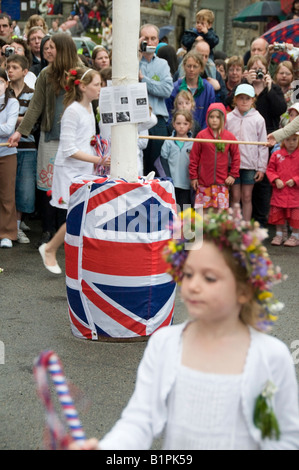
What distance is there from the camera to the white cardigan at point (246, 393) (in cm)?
245

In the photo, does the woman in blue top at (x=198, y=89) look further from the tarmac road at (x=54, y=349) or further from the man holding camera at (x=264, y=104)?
the tarmac road at (x=54, y=349)

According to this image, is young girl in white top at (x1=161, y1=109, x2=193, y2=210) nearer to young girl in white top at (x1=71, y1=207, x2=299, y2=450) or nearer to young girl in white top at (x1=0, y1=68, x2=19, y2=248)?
young girl in white top at (x1=0, y1=68, x2=19, y2=248)

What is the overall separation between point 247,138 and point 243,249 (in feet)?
22.5

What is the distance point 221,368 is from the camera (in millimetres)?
2498

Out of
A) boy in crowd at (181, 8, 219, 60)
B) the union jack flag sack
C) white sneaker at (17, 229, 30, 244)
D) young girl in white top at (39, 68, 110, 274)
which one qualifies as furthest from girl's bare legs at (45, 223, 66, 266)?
boy in crowd at (181, 8, 219, 60)

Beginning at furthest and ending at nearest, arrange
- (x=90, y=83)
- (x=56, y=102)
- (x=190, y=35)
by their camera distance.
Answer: (x=190, y=35) → (x=56, y=102) → (x=90, y=83)

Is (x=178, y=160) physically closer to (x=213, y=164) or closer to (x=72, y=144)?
(x=213, y=164)

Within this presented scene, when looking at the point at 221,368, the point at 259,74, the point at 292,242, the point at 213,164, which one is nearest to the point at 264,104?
the point at 259,74

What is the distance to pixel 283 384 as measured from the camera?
248 cm

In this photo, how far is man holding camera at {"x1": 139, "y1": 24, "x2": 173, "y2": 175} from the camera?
8898 millimetres

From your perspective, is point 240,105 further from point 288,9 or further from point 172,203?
point 288,9

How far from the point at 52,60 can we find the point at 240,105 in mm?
2220

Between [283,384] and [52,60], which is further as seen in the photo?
[52,60]

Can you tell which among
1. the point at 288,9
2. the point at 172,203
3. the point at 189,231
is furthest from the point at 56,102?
the point at 288,9
